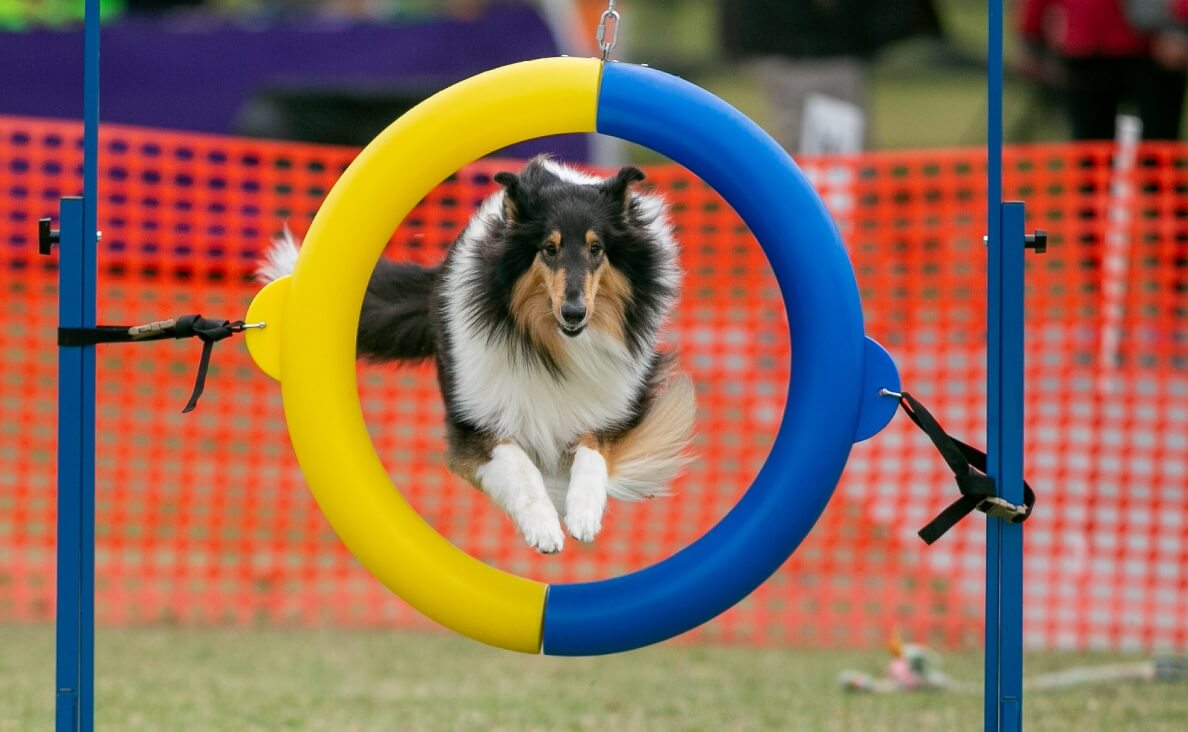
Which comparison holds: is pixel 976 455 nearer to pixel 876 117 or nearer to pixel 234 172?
pixel 234 172

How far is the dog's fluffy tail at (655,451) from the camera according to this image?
3748 millimetres

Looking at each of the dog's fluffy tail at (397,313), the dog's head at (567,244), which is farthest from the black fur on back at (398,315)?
the dog's head at (567,244)

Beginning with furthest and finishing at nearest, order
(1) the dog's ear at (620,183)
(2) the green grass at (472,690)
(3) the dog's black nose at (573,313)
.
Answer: (2) the green grass at (472,690)
(1) the dog's ear at (620,183)
(3) the dog's black nose at (573,313)

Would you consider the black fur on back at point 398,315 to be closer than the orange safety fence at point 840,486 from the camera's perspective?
Yes

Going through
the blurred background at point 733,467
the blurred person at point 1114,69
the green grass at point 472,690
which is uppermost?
the blurred person at point 1114,69

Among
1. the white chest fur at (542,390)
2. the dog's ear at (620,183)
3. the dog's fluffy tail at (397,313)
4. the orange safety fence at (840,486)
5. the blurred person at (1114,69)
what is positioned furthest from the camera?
the blurred person at (1114,69)

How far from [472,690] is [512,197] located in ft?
7.57

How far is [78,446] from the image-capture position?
3463 millimetres

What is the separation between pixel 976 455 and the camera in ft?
12.1

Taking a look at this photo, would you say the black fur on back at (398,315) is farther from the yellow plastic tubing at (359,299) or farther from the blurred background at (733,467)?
the blurred background at (733,467)

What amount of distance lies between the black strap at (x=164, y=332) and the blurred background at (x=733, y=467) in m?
1.64

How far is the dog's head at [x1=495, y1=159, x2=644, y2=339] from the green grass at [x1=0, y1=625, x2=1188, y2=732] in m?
1.69

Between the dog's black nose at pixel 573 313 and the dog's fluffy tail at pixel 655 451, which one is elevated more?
the dog's black nose at pixel 573 313

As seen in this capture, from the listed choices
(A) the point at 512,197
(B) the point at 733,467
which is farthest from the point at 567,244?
(B) the point at 733,467
